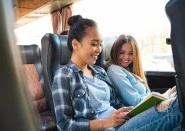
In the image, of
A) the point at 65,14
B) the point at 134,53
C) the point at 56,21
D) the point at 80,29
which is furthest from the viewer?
the point at 56,21

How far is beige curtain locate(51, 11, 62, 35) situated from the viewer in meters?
5.04

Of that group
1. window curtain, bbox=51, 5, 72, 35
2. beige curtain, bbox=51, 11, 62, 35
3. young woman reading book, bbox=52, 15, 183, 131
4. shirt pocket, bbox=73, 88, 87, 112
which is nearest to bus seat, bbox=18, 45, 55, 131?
young woman reading book, bbox=52, 15, 183, 131

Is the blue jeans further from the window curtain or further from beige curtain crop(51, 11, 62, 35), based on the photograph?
beige curtain crop(51, 11, 62, 35)

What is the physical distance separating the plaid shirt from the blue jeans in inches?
7.4

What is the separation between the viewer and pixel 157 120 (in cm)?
100

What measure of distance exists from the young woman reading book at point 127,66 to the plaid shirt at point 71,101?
15.9 inches

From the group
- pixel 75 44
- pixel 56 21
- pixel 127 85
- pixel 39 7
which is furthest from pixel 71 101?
pixel 39 7

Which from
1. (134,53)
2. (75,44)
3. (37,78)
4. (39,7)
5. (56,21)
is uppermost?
(39,7)

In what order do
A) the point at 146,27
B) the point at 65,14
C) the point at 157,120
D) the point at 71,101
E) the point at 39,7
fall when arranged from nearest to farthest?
the point at 157,120
the point at 71,101
the point at 146,27
the point at 65,14
the point at 39,7

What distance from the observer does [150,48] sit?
8.34 ft

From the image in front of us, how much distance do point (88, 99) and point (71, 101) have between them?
3.2 inches

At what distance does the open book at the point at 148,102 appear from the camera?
3.33ft

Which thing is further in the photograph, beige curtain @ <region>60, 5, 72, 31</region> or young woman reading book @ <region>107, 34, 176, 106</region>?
beige curtain @ <region>60, 5, 72, 31</region>

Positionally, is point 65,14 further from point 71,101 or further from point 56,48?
point 71,101
